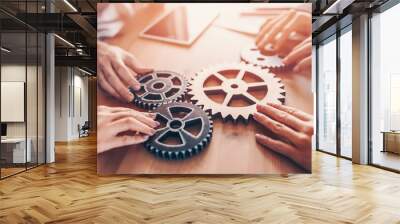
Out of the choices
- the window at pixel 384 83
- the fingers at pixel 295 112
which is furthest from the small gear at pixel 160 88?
the window at pixel 384 83

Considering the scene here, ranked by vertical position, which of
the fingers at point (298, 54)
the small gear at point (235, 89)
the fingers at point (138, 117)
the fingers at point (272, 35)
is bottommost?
the fingers at point (138, 117)

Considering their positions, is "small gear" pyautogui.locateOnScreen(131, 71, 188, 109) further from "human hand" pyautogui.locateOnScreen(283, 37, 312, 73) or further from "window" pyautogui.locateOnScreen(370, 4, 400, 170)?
"window" pyautogui.locateOnScreen(370, 4, 400, 170)

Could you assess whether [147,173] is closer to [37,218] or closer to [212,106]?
[212,106]

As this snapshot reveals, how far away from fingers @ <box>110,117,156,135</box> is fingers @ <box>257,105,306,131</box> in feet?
6.37

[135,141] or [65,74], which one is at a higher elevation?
[65,74]

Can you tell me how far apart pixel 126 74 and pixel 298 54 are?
9.50 ft

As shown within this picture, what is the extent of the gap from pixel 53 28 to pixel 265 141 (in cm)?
498

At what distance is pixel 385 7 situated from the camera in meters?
7.12

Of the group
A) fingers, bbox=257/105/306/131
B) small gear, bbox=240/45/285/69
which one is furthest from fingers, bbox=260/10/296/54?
fingers, bbox=257/105/306/131

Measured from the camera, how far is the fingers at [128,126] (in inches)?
239

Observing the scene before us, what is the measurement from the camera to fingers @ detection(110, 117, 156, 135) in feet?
19.9

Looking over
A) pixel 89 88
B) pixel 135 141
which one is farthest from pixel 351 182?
pixel 89 88

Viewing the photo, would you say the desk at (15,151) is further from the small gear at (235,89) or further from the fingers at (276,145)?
the fingers at (276,145)

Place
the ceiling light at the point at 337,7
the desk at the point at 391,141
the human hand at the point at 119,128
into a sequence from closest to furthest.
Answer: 1. the human hand at the point at 119,128
2. the ceiling light at the point at 337,7
3. the desk at the point at 391,141
